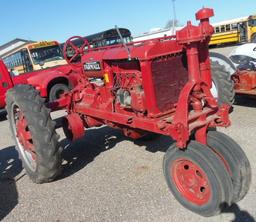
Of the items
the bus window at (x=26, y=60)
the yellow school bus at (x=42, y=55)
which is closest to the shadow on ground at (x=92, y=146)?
the yellow school bus at (x=42, y=55)

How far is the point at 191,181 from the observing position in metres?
3.34

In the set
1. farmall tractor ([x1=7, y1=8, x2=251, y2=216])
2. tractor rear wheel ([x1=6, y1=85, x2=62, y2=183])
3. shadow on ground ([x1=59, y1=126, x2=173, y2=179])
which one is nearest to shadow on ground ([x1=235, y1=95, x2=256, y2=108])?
shadow on ground ([x1=59, y1=126, x2=173, y2=179])

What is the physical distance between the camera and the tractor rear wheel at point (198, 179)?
9.89ft

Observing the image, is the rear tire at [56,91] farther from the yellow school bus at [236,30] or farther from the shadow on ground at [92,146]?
the yellow school bus at [236,30]

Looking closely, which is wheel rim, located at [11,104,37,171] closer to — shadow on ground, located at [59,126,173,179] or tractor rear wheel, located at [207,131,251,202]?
shadow on ground, located at [59,126,173,179]

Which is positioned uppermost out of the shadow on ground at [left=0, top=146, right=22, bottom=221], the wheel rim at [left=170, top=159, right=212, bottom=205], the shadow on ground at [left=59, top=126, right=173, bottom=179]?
the wheel rim at [left=170, top=159, right=212, bottom=205]

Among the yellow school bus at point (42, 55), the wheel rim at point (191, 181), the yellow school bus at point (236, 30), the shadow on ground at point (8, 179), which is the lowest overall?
the yellow school bus at point (236, 30)

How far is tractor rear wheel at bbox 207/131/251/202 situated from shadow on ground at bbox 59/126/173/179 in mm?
1814

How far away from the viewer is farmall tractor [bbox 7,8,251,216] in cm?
323

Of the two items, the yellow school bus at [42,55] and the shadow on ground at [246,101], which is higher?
the yellow school bus at [42,55]

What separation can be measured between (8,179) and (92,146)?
1482 millimetres

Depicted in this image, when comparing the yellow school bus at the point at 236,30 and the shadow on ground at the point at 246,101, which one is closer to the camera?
the shadow on ground at the point at 246,101

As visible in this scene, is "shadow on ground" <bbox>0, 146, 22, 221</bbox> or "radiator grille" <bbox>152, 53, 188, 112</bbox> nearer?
"radiator grille" <bbox>152, 53, 188, 112</bbox>

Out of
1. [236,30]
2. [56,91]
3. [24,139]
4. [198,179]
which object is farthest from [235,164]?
[236,30]
